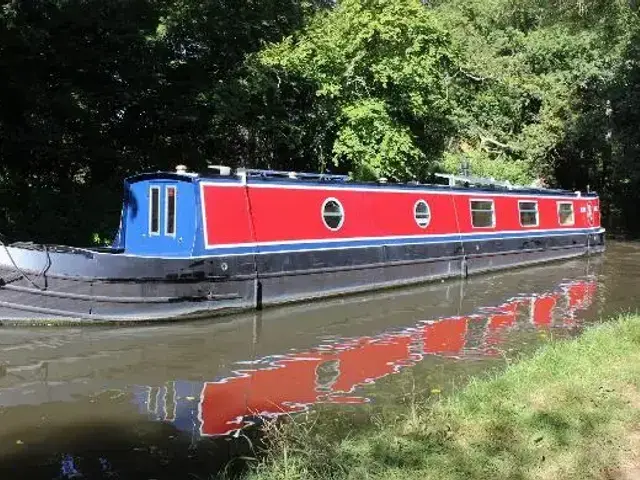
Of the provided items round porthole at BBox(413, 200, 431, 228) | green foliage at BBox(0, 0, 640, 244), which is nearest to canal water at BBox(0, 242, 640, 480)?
round porthole at BBox(413, 200, 431, 228)

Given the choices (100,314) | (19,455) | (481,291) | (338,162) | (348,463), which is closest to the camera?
(348,463)

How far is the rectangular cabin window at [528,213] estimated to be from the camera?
715 inches

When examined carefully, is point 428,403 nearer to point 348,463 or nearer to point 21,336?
point 348,463

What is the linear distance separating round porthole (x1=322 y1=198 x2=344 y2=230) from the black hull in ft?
1.60

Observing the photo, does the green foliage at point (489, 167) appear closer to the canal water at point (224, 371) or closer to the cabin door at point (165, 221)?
the canal water at point (224, 371)

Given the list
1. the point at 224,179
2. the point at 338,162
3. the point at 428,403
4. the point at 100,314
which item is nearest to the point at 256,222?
the point at 224,179

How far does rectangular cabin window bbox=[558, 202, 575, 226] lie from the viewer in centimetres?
1996

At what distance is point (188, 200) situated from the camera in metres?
11.0

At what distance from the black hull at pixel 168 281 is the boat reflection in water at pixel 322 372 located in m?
2.34

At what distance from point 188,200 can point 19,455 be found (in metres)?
6.06

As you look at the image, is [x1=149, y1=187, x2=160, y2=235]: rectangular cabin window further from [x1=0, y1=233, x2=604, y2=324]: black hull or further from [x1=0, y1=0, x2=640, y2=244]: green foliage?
[x1=0, y1=0, x2=640, y2=244]: green foliage

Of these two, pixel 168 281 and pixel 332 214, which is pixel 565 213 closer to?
pixel 332 214

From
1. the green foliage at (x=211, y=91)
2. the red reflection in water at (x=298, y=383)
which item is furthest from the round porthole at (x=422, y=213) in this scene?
the red reflection in water at (x=298, y=383)

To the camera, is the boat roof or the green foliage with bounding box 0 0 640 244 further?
the green foliage with bounding box 0 0 640 244
